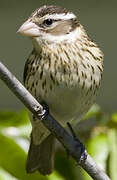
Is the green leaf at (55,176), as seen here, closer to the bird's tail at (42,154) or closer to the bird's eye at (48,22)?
the bird's tail at (42,154)

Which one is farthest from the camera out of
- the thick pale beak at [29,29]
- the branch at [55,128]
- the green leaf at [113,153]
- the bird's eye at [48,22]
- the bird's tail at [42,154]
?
the bird's tail at [42,154]

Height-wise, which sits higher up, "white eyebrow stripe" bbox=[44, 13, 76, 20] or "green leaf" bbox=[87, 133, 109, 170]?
"white eyebrow stripe" bbox=[44, 13, 76, 20]

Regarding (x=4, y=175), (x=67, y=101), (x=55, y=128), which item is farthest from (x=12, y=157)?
(x=67, y=101)

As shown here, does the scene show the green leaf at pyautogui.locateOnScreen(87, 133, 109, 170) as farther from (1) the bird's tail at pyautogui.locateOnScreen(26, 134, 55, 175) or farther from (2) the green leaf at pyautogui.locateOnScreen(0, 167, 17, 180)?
(1) the bird's tail at pyautogui.locateOnScreen(26, 134, 55, 175)

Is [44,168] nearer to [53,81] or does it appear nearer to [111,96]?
Answer: [53,81]

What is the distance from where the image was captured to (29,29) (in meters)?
2.41

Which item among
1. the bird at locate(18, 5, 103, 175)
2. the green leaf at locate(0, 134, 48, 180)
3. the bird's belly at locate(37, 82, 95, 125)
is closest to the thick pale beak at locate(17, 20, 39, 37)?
the bird at locate(18, 5, 103, 175)

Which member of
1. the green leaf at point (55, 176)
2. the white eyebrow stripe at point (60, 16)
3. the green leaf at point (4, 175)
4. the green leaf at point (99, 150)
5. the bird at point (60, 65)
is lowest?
the green leaf at point (4, 175)

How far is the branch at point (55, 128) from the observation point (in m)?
1.91

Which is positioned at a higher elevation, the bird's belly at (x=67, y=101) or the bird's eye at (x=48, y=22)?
the bird's eye at (x=48, y=22)

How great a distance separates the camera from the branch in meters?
1.91

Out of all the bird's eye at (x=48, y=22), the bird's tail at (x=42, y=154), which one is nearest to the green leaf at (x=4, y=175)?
the bird's tail at (x=42, y=154)

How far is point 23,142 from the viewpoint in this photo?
7.69ft

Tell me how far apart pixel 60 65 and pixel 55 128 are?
44 centimetres
